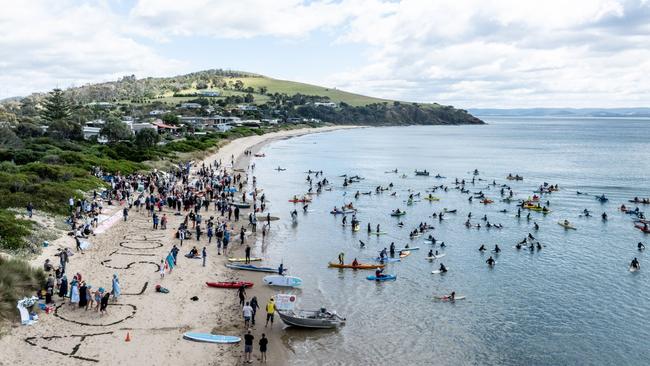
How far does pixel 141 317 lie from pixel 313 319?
694 cm

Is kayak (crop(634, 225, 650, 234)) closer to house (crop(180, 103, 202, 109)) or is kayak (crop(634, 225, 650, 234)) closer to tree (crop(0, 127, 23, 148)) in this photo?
tree (crop(0, 127, 23, 148))

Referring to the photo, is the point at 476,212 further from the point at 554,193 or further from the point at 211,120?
the point at 211,120

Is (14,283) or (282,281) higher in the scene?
(14,283)

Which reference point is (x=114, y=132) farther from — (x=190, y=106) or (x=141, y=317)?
(x=190, y=106)

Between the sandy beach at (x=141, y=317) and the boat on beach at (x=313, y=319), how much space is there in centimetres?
76

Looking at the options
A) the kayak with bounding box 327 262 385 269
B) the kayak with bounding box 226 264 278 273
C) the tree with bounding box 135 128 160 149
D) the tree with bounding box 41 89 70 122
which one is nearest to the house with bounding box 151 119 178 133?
the tree with bounding box 41 89 70 122

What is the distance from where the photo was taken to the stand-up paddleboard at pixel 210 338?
2080 cm

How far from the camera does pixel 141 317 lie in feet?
72.9

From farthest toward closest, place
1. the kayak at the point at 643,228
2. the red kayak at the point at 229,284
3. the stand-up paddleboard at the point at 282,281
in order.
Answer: the kayak at the point at 643,228 < the stand-up paddleboard at the point at 282,281 < the red kayak at the point at 229,284

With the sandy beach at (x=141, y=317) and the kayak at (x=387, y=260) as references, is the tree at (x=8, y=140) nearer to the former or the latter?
the sandy beach at (x=141, y=317)

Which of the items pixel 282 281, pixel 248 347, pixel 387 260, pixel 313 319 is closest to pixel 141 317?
pixel 248 347

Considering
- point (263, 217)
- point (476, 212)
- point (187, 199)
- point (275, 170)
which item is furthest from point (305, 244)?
point (275, 170)

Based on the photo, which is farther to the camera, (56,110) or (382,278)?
(56,110)

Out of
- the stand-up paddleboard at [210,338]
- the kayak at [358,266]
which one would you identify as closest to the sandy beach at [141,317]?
the stand-up paddleboard at [210,338]
